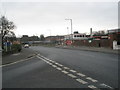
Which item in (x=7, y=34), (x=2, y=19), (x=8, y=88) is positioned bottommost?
(x=8, y=88)

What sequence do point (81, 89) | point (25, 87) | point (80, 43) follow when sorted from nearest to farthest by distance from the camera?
point (81, 89), point (25, 87), point (80, 43)

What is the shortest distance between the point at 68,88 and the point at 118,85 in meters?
1.84

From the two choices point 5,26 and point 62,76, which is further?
point 5,26

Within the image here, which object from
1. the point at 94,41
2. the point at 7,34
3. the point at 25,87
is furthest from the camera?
the point at 94,41

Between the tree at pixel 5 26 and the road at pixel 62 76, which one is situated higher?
the tree at pixel 5 26

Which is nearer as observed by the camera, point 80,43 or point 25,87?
point 25,87

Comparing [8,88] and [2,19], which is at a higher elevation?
[2,19]

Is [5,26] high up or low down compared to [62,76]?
up

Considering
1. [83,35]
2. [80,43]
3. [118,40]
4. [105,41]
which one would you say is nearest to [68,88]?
[118,40]

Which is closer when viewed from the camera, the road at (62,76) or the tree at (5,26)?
the road at (62,76)

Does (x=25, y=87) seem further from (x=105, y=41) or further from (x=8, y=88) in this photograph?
(x=105, y=41)

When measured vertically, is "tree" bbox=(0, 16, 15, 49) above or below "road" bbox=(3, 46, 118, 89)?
above

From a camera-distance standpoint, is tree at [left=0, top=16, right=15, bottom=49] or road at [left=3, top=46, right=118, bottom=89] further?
tree at [left=0, top=16, right=15, bottom=49]

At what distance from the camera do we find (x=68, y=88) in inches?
250
